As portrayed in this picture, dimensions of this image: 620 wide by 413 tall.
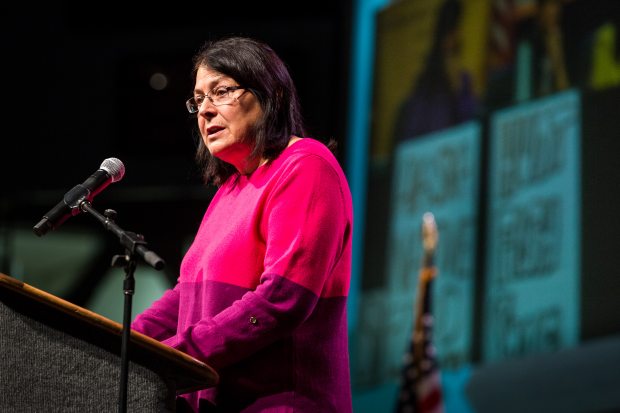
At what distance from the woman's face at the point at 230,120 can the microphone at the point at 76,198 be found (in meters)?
0.21

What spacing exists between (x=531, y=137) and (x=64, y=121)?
4617 mm

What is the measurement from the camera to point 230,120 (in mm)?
2006

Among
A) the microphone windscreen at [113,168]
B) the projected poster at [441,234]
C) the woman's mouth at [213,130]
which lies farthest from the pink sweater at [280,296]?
the projected poster at [441,234]

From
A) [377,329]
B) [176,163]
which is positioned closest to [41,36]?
[176,163]

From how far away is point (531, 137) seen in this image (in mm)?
3816

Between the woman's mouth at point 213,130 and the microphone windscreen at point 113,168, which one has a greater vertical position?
the woman's mouth at point 213,130

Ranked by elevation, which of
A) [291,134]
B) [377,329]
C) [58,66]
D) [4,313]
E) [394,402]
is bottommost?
[394,402]

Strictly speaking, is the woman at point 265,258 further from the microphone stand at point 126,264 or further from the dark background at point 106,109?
the dark background at point 106,109

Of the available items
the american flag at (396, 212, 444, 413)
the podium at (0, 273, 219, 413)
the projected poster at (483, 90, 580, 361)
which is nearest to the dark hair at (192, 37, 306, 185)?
the podium at (0, 273, 219, 413)

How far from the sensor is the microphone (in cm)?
185

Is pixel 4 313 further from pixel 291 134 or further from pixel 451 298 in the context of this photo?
pixel 451 298

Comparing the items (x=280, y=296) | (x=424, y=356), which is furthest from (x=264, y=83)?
(x=424, y=356)

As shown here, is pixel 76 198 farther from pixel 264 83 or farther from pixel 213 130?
pixel 264 83

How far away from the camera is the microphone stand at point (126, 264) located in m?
1.63
